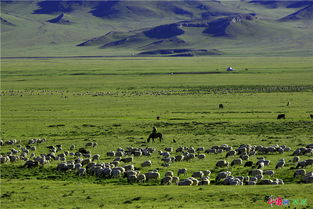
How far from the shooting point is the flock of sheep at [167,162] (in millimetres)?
21484

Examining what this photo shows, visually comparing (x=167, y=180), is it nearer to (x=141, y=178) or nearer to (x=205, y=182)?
(x=141, y=178)

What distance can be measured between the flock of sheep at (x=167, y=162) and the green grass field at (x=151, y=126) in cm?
43

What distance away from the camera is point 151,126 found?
41.3m

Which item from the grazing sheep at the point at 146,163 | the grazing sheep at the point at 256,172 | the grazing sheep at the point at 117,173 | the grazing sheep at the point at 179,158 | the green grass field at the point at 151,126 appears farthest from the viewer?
the grazing sheep at the point at 179,158

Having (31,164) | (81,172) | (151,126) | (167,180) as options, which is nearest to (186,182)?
(167,180)

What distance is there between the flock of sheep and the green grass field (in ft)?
1.42

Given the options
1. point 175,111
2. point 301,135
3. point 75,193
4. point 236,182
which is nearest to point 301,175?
point 236,182

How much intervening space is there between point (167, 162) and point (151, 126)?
15239mm

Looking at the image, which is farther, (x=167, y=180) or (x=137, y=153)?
(x=137, y=153)

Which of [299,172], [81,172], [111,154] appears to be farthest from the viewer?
[111,154]

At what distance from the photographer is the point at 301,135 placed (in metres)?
34.8

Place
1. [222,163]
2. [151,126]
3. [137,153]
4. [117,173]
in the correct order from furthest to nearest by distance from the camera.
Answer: [151,126], [137,153], [222,163], [117,173]

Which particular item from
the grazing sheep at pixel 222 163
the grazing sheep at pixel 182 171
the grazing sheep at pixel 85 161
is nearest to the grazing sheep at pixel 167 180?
the grazing sheep at pixel 182 171

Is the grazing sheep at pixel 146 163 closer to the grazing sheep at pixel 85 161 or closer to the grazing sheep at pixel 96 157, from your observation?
A: the grazing sheep at pixel 85 161
